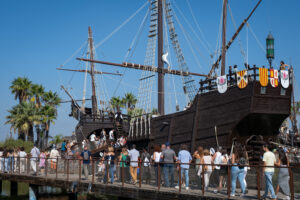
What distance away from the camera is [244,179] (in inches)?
440

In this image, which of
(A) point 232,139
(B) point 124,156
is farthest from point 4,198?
(A) point 232,139

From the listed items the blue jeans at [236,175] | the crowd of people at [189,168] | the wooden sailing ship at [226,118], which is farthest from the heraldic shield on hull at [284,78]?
the blue jeans at [236,175]

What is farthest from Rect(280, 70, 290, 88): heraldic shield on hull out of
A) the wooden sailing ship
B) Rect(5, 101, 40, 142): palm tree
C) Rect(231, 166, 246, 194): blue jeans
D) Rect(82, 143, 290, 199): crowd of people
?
Rect(5, 101, 40, 142): palm tree

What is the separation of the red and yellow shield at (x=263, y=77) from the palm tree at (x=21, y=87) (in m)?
38.3

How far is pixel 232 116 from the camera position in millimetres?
18219

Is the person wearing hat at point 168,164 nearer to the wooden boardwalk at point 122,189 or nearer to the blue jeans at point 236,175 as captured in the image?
the wooden boardwalk at point 122,189

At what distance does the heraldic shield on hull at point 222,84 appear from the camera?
61.1 ft

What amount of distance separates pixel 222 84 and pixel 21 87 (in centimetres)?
3687

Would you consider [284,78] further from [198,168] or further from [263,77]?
[198,168]

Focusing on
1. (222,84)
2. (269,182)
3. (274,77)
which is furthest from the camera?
(222,84)

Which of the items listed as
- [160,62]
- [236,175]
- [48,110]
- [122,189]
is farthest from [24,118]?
[236,175]

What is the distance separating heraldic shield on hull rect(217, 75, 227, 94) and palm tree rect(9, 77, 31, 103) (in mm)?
36445

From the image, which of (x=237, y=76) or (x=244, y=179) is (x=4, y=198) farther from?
(x=244, y=179)

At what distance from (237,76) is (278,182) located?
8.63 meters
